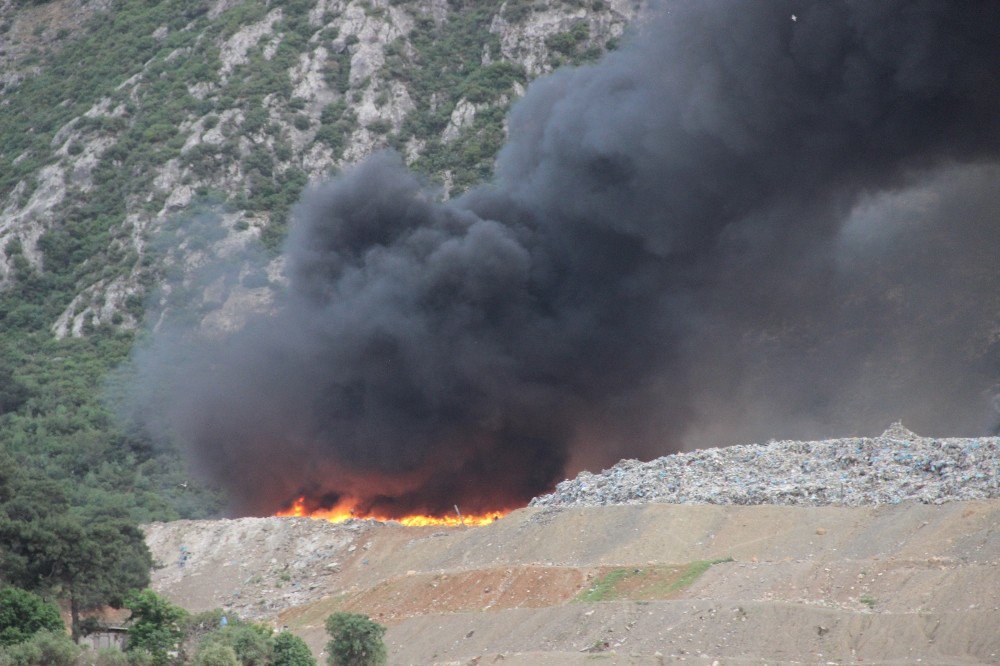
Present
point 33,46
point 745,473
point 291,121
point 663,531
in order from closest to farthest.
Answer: point 663,531
point 745,473
point 291,121
point 33,46

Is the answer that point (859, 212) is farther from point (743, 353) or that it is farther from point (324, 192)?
Result: point (324, 192)

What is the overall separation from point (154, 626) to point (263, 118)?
55.3 m

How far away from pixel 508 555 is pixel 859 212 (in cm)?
2942

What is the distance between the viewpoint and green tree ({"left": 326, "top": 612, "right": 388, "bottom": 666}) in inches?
1443

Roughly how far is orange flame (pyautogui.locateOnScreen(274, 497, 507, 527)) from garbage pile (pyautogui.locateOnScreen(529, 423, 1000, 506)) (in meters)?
7.11

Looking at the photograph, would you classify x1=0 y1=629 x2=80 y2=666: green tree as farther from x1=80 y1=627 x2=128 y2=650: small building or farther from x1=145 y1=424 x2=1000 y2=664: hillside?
x1=80 y1=627 x2=128 y2=650: small building

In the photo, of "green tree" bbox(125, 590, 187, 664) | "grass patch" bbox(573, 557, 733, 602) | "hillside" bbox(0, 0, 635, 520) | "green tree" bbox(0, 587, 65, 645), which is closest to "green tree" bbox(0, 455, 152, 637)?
"green tree" bbox(0, 587, 65, 645)

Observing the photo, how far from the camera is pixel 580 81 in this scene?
2837 inches

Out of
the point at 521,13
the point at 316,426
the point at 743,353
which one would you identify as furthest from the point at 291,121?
the point at 743,353

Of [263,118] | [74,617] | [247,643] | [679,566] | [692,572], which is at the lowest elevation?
[247,643]

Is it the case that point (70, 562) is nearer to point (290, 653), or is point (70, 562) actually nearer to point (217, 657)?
point (290, 653)

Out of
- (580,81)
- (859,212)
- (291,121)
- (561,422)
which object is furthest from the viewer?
(291,121)

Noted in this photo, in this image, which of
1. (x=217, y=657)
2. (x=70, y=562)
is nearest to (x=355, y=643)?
(x=217, y=657)

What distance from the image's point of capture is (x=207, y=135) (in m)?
89.6
